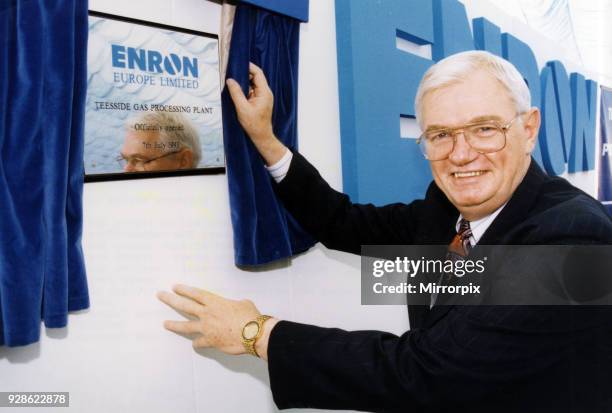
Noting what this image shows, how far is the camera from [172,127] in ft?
3.85

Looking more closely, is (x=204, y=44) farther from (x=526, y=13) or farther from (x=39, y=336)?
(x=526, y=13)

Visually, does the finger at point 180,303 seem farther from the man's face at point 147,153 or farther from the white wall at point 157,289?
the man's face at point 147,153

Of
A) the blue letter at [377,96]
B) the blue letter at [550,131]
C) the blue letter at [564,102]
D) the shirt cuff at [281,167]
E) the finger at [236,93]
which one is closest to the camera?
the finger at [236,93]

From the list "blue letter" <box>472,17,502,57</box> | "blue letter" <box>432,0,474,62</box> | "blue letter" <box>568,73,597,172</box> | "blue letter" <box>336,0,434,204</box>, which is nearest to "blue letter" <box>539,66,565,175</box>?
"blue letter" <box>568,73,597,172</box>

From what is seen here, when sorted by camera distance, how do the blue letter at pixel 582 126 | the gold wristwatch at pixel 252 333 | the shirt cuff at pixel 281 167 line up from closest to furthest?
the gold wristwatch at pixel 252 333, the shirt cuff at pixel 281 167, the blue letter at pixel 582 126

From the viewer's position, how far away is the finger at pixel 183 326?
1.09m

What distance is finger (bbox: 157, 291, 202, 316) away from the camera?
1.10 m

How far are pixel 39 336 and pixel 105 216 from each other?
276 millimetres

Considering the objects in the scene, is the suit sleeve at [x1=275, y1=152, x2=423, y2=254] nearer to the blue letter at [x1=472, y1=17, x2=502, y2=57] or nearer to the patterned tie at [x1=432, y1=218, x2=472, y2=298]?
the patterned tie at [x1=432, y1=218, x2=472, y2=298]

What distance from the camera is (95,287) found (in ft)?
3.52


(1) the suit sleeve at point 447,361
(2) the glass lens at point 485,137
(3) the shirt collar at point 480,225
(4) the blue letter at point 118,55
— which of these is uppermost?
(4) the blue letter at point 118,55

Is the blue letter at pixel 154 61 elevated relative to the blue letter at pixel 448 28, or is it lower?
lower

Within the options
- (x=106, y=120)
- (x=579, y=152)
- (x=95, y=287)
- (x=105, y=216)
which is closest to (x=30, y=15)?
(x=106, y=120)

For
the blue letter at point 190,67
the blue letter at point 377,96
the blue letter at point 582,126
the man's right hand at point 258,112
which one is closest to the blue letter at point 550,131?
the blue letter at point 582,126
